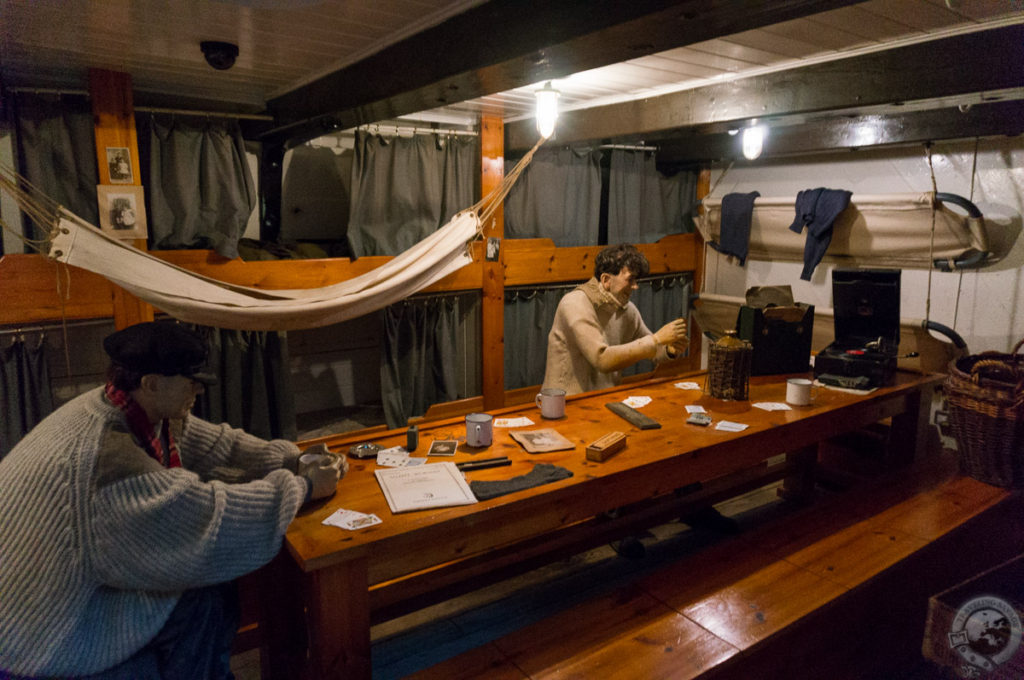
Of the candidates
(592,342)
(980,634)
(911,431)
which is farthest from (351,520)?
(911,431)

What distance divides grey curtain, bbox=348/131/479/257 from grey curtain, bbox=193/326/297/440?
0.79 metres

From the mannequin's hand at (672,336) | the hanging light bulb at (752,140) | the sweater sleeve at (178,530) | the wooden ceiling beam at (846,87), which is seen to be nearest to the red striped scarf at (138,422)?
the sweater sleeve at (178,530)

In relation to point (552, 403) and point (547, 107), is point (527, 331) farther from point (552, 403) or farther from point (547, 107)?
point (552, 403)

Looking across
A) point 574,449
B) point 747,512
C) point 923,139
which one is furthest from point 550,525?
point 923,139

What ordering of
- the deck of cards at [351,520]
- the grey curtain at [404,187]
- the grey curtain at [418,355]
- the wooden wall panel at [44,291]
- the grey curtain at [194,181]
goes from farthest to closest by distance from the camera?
the grey curtain at [418,355]
the grey curtain at [404,187]
the grey curtain at [194,181]
the wooden wall panel at [44,291]
the deck of cards at [351,520]

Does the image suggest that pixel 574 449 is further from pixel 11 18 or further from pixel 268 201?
pixel 268 201

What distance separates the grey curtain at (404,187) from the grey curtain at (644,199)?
1.29 m

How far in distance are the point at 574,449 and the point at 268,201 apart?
2.82 metres

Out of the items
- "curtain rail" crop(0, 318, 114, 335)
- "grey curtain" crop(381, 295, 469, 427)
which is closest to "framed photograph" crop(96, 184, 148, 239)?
"curtain rail" crop(0, 318, 114, 335)

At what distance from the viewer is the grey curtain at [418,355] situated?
160 inches

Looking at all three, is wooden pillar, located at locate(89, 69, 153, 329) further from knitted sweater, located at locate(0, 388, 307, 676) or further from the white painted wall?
the white painted wall

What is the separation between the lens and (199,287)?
2711 millimetres

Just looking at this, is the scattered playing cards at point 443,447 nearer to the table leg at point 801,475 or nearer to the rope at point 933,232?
the table leg at point 801,475

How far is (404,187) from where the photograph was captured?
3.91m
